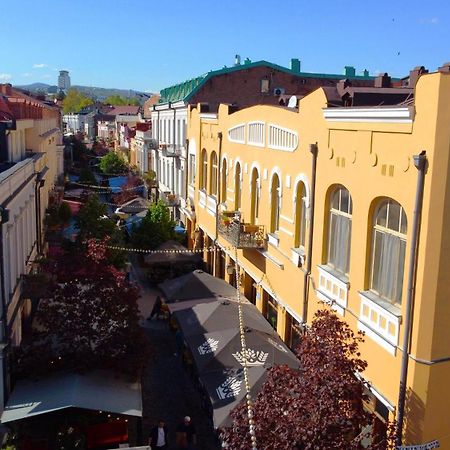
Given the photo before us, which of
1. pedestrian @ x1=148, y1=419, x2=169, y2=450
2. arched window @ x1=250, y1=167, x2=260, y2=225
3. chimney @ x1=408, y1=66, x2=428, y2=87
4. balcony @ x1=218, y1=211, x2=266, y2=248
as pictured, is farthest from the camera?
arched window @ x1=250, y1=167, x2=260, y2=225

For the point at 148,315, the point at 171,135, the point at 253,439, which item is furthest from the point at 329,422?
the point at 171,135

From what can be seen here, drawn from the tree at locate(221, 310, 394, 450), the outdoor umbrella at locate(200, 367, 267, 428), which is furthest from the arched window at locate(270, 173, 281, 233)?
the tree at locate(221, 310, 394, 450)

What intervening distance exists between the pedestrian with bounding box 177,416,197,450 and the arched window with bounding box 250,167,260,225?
27.5ft

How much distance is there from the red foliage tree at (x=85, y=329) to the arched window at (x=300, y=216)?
5.15m

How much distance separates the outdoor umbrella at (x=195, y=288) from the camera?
69.9ft

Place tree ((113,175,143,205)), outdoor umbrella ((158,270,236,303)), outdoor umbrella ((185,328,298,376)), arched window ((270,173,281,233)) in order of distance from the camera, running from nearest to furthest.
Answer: outdoor umbrella ((185,328,298,376)), arched window ((270,173,281,233)), outdoor umbrella ((158,270,236,303)), tree ((113,175,143,205))

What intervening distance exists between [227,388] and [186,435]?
62.9 inches

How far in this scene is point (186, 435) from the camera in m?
14.0

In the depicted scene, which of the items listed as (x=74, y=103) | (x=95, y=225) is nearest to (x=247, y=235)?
(x=95, y=225)

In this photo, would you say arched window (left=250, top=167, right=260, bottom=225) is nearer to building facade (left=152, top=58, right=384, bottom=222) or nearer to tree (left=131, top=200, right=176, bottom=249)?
tree (left=131, top=200, right=176, bottom=249)

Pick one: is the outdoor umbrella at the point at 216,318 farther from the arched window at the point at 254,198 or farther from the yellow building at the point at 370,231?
the arched window at the point at 254,198

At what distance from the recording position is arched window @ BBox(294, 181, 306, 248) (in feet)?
54.0

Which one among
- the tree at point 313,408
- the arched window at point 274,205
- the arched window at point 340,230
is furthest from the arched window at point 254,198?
the tree at point 313,408

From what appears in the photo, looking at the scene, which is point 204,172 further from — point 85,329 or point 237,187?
point 85,329
